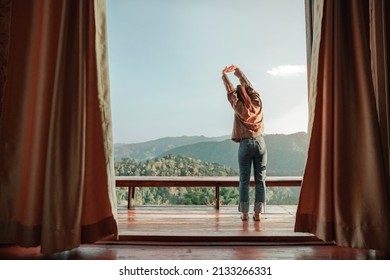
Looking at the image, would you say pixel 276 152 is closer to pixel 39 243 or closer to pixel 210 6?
pixel 210 6

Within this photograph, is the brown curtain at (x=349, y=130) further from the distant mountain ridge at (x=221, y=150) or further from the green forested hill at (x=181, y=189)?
the distant mountain ridge at (x=221, y=150)

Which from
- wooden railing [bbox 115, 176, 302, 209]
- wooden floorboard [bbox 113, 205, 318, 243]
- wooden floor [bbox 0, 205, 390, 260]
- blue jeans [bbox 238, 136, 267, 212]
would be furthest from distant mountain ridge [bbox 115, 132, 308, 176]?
wooden floor [bbox 0, 205, 390, 260]

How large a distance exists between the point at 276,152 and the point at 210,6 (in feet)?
8.18

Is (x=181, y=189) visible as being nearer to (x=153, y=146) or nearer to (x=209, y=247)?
(x=153, y=146)

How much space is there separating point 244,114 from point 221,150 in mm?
2333

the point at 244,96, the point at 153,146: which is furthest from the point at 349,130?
the point at 153,146

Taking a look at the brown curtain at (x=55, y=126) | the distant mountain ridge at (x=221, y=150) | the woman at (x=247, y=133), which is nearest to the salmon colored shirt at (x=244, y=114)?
the woman at (x=247, y=133)

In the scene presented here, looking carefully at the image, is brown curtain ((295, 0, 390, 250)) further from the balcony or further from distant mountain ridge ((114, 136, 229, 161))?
distant mountain ridge ((114, 136, 229, 161))

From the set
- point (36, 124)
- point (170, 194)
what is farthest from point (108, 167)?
point (170, 194)

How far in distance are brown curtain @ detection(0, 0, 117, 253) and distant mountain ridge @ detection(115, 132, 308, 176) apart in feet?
10.1

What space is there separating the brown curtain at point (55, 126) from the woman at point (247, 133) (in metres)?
1.31

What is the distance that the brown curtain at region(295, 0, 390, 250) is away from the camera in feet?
4.97

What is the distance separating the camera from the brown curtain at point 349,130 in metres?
1.52

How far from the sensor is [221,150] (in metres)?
4.89
